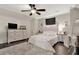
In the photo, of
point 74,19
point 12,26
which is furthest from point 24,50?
point 74,19

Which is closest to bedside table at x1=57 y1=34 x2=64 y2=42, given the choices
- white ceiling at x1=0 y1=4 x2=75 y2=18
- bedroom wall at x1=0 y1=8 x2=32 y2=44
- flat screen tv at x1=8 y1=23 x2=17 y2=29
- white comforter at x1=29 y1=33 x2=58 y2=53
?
white comforter at x1=29 y1=33 x2=58 y2=53

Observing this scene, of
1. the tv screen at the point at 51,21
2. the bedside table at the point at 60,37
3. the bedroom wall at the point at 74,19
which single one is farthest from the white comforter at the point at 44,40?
the bedroom wall at the point at 74,19

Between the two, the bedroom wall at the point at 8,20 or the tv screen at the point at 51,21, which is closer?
the bedroom wall at the point at 8,20

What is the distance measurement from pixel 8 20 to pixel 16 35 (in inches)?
11.9

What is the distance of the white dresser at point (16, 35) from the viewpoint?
1.67 meters

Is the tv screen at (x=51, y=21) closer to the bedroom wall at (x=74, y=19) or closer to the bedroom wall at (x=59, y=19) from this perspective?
the bedroom wall at (x=59, y=19)

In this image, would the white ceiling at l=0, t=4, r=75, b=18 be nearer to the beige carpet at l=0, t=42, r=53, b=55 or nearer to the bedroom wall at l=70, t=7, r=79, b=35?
the bedroom wall at l=70, t=7, r=79, b=35

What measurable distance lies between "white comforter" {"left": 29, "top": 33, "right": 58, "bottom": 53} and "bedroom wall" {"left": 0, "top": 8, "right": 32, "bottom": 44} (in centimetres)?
16

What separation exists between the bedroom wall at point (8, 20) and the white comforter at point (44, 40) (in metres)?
0.16

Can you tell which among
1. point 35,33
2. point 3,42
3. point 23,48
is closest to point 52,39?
point 35,33

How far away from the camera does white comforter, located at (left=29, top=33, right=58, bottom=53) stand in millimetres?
1709
